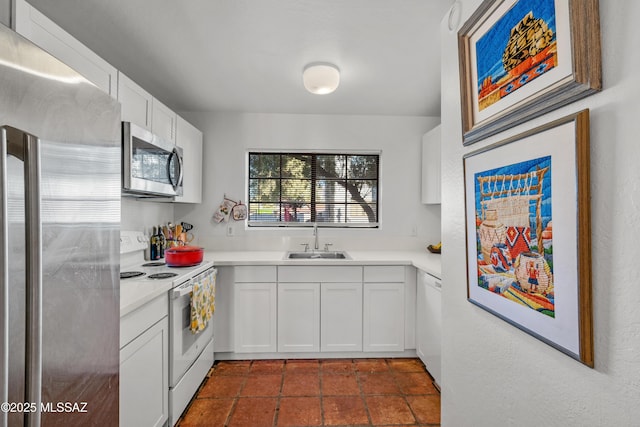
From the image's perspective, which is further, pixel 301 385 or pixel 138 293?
pixel 301 385

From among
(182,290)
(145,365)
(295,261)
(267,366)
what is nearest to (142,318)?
(145,365)

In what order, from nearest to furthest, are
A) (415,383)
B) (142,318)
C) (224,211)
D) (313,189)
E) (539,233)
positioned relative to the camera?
(539,233), (142,318), (415,383), (224,211), (313,189)

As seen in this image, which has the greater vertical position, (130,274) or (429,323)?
(130,274)

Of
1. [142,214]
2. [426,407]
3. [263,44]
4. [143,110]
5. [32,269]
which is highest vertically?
[263,44]

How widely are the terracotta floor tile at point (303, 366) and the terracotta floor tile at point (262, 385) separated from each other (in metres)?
→ 0.13

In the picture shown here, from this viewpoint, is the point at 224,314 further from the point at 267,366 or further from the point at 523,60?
the point at 523,60

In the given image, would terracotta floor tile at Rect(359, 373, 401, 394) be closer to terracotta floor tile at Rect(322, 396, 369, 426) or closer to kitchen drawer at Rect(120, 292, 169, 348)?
terracotta floor tile at Rect(322, 396, 369, 426)

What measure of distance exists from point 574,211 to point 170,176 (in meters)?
2.23

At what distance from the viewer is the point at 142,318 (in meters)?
1.44

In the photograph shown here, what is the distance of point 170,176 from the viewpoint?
2180mm

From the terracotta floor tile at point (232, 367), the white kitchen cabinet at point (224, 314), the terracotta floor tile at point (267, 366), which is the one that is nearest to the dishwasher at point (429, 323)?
the terracotta floor tile at point (267, 366)

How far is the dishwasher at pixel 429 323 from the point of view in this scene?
82.7 inches

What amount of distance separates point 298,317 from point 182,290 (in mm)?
1067

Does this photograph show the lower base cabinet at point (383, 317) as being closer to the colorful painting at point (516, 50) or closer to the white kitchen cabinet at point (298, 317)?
the white kitchen cabinet at point (298, 317)
